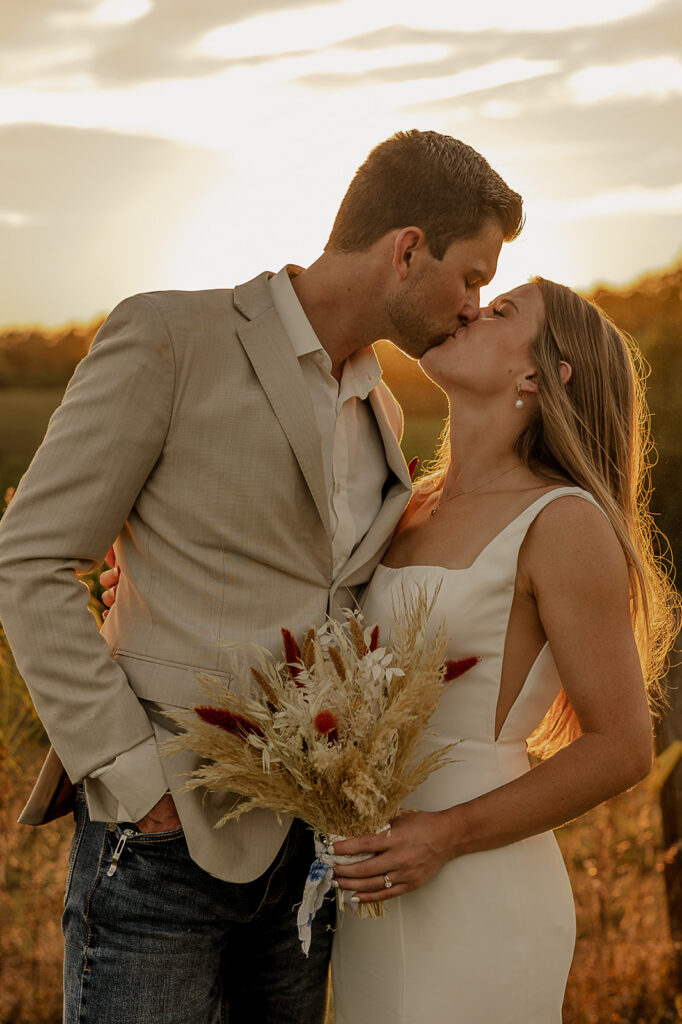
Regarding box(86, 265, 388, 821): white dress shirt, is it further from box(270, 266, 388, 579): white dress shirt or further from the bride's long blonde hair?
the bride's long blonde hair

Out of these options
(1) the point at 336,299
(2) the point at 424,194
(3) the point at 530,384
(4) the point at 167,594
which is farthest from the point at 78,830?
(2) the point at 424,194

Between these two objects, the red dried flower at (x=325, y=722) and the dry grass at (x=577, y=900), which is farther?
the dry grass at (x=577, y=900)

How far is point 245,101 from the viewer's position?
2.98 meters

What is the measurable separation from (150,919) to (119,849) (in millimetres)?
151

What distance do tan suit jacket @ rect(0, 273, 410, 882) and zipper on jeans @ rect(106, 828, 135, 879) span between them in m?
0.13

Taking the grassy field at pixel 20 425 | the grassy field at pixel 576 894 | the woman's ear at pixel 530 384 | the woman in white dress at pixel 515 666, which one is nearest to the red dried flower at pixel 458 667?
the woman in white dress at pixel 515 666

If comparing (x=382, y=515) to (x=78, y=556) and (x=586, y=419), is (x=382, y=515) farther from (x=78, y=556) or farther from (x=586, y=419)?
(x=78, y=556)

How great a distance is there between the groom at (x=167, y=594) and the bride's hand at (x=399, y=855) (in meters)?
0.25

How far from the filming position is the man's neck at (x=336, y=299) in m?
2.13

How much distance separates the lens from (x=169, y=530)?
1832 mm

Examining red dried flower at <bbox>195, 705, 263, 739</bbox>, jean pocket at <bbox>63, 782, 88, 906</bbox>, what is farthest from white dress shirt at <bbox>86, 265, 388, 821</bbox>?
red dried flower at <bbox>195, 705, 263, 739</bbox>

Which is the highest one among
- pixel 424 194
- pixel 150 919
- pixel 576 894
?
pixel 424 194

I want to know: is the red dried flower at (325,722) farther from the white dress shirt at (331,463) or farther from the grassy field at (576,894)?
the grassy field at (576,894)

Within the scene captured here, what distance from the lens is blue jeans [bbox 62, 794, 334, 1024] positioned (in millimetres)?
1781
